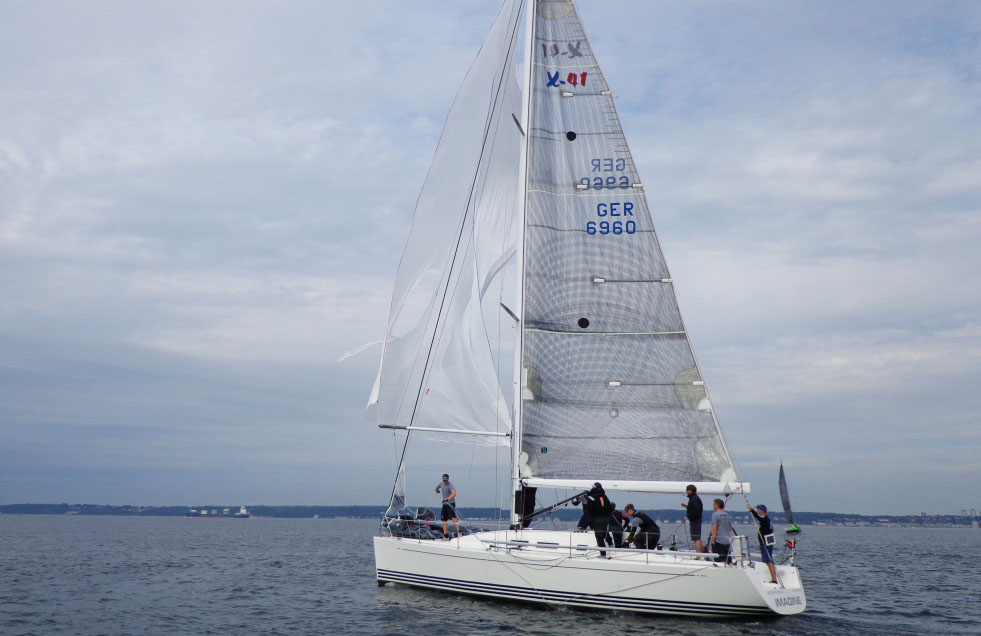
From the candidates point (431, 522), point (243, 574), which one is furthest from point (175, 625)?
point (243, 574)

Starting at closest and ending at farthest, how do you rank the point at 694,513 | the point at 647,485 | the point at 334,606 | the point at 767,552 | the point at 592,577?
the point at 767,552
the point at 592,577
the point at 694,513
the point at 647,485
the point at 334,606

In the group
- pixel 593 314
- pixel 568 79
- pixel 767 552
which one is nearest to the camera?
pixel 767 552

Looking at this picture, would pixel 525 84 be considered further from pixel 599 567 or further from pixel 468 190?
pixel 599 567

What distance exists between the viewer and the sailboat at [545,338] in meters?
16.0

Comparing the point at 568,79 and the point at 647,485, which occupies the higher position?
the point at 568,79

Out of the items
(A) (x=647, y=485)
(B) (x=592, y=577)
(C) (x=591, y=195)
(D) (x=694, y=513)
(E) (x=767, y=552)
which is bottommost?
(B) (x=592, y=577)

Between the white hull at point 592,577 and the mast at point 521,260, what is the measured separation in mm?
1248

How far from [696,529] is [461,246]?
7989mm

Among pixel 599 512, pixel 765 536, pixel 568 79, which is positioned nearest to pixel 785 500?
pixel 765 536

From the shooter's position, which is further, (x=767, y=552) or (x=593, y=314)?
(x=593, y=314)

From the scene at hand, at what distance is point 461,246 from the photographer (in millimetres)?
18984

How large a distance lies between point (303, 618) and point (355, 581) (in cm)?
765

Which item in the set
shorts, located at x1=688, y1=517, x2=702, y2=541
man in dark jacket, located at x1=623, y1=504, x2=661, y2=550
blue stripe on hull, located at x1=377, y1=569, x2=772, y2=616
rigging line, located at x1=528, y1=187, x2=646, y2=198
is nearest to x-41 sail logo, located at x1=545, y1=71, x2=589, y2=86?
rigging line, located at x1=528, y1=187, x2=646, y2=198

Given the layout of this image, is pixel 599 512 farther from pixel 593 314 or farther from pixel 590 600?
pixel 593 314
